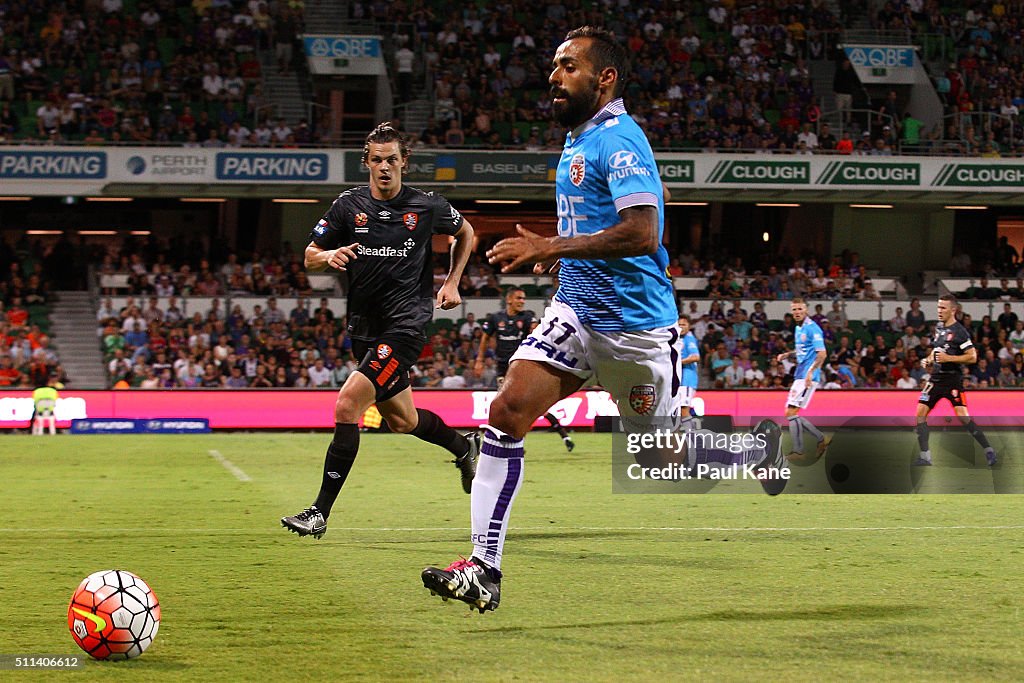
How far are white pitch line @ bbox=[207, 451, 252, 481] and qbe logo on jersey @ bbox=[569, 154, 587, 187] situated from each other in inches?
352

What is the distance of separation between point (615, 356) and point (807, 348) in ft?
41.7

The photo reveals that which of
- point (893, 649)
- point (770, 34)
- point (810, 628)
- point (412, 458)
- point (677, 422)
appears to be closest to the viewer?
point (893, 649)

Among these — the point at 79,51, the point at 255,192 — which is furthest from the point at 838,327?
the point at 79,51

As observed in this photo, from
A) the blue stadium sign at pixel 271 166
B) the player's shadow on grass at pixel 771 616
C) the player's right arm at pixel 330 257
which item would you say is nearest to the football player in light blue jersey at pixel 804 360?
the player's right arm at pixel 330 257

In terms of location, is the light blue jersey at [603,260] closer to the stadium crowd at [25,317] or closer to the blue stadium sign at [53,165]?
the stadium crowd at [25,317]

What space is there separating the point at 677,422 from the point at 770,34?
104 feet

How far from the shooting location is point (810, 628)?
6012 mm

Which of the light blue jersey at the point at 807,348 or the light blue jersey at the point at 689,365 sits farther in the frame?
the light blue jersey at the point at 689,365

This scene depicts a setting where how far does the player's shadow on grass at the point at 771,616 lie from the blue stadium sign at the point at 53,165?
26.2 meters

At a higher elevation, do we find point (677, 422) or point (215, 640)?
point (677, 422)

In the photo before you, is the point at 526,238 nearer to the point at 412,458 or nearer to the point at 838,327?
the point at 412,458

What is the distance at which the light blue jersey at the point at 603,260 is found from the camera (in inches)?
238

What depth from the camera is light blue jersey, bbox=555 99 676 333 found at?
6043mm

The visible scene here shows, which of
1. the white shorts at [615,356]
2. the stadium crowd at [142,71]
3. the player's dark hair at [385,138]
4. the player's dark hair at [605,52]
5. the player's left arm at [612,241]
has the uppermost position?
the stadium crowd at [142,71]
